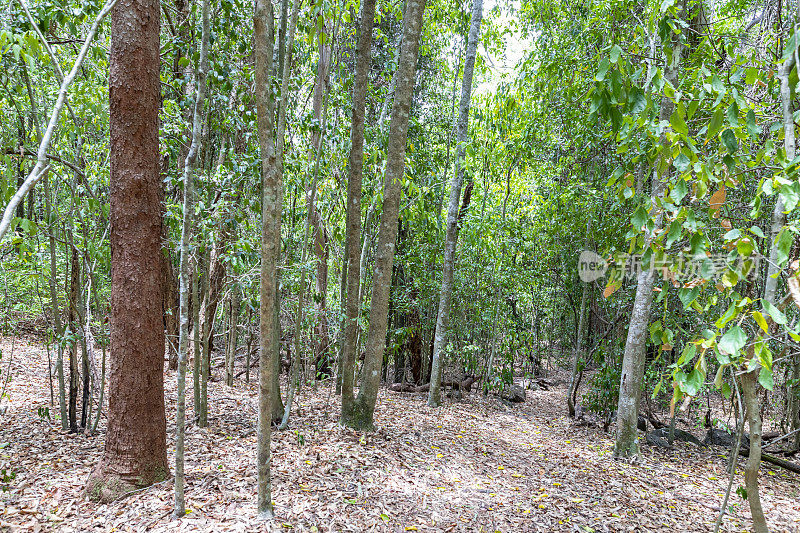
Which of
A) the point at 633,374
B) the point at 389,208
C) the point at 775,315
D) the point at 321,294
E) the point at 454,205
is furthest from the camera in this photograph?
the point at 454,205

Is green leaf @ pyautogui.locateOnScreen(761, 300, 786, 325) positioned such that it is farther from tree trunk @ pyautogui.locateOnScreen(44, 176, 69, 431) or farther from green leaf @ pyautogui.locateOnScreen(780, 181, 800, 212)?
tree trunk @ pyautogui.locateOnScreen(44, 176, 69, 431)

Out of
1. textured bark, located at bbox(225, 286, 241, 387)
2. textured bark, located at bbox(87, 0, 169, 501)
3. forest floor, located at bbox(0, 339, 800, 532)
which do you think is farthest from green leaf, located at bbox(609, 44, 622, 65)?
textured bark, located at bbox(225, 286, 241, 387)

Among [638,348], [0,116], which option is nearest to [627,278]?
[638,348]

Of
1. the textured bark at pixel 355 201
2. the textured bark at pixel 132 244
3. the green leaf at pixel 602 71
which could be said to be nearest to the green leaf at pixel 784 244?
the green leaf at pixel 602 71

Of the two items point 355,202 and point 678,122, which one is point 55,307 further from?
point 678,122

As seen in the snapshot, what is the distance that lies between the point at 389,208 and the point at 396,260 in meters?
3.64

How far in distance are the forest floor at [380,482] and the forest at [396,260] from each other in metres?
0.03

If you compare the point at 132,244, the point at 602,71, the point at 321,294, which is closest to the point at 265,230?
the point at 132,244

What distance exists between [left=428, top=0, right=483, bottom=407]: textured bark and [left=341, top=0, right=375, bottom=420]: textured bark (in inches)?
89.0

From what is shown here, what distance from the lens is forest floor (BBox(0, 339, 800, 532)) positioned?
3119mm

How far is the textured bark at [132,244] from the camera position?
10.3 feet

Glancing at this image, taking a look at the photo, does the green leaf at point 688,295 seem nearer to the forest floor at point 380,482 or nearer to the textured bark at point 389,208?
the forest floor at point 380,482

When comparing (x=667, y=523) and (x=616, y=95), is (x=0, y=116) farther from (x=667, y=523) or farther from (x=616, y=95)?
(x=667, y=523)

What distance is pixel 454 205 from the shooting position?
7.37m
